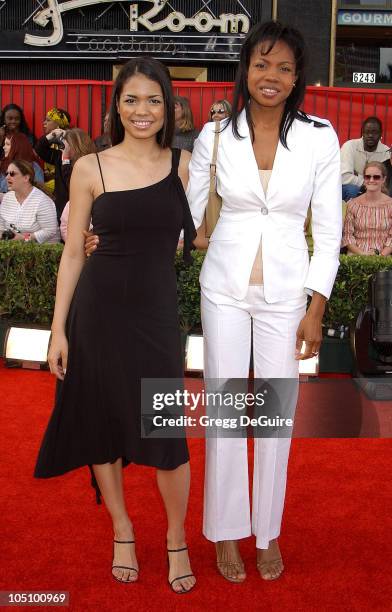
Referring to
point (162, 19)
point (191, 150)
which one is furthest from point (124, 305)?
point (162, 19)

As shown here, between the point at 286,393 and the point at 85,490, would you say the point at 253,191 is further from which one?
the point at 85,490

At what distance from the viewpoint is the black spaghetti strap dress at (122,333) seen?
2723mm

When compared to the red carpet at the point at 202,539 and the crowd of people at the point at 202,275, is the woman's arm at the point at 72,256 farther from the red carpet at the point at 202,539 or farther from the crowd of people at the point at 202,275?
the red carpet at the point at 202,539

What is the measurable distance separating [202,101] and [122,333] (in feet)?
29.2

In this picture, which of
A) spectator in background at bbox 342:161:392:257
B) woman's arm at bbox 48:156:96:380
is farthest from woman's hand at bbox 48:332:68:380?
spectator in background at bbox 342:161:392:257

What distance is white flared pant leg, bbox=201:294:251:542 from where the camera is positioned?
2826mm

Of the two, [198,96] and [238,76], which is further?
[198,96]

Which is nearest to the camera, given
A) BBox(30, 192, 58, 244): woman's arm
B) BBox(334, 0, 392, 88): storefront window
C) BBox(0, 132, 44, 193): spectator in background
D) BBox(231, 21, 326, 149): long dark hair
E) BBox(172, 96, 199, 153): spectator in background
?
BBox(231, 21, 326, 149): long dark hair

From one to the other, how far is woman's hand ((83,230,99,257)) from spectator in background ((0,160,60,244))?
14.9ft

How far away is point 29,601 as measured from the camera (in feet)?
9.07

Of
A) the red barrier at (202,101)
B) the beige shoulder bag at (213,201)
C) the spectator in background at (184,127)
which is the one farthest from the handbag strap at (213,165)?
the red barrier at (202,101)

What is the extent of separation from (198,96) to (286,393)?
8.90 meters

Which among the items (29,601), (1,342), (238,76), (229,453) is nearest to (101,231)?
(238,76)

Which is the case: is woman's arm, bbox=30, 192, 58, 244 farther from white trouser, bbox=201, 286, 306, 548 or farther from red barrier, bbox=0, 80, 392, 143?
white trouser, bbox=201, 286, 306, 548
